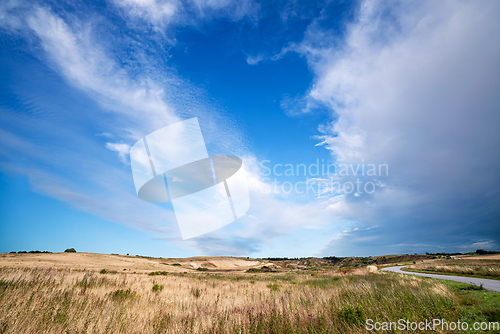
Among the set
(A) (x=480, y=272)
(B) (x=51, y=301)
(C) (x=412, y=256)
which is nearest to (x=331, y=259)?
(C) (x=412, y=256)

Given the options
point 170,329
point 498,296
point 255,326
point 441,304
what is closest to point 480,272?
point 498,296

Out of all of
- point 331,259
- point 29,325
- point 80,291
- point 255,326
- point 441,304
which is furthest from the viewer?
point 331,259

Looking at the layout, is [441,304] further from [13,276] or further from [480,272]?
[480,272]

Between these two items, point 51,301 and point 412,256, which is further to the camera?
point 412,256

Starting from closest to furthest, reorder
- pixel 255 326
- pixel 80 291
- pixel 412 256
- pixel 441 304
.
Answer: pixel 255 326 → pixel 441 304 → pixel 80 291 → pixel 412 256

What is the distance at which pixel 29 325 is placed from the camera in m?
5.56

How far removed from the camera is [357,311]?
7508 millimetres

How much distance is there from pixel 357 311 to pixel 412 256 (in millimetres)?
120534

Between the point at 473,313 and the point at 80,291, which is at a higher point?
the point at 80,291

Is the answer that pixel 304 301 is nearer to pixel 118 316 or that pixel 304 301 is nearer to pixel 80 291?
pixel 118 316

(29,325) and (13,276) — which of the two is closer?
(29,325)

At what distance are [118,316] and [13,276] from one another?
26.2 feet

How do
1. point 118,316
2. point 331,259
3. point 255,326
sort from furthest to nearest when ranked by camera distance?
1. point 331,259
2. point 118,316
3. point 255,326

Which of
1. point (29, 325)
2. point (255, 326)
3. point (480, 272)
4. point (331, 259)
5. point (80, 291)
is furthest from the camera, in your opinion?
point (331, 259)
